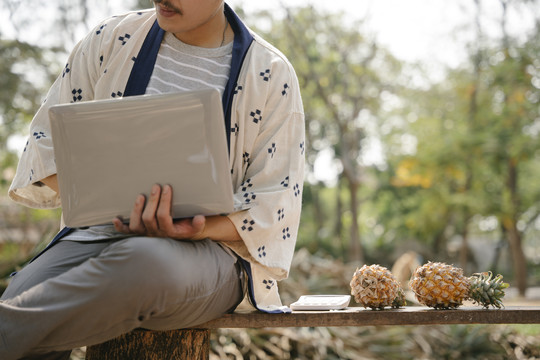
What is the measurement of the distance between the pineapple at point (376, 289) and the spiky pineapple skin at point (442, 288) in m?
0.08

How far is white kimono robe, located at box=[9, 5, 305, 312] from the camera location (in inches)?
82.3

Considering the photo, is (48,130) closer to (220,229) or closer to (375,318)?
(220,229)

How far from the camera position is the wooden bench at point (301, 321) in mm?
2109

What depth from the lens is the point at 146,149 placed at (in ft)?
5.94

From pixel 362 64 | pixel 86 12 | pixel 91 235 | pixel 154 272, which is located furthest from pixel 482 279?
pixel 362 64

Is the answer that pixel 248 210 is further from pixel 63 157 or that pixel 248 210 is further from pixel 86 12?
pixel 86 12

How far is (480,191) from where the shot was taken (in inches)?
577

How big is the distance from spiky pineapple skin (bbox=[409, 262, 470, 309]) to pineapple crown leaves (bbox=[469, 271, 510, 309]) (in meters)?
0.03

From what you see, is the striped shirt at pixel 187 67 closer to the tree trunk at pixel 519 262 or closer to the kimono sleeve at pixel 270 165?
the kimono sleeve at pixel 270 165

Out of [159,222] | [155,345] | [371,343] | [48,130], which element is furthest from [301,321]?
[371,343]

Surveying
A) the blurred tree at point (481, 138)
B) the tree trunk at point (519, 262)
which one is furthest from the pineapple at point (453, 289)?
the tree trunk at point (519, 262)

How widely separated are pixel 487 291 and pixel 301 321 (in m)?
0.70

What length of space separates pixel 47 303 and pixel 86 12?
7528 millimetres

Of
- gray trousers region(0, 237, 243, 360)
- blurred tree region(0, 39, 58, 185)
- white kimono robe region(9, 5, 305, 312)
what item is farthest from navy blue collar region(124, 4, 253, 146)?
blurred tree region(0, 39, 58, 185)
